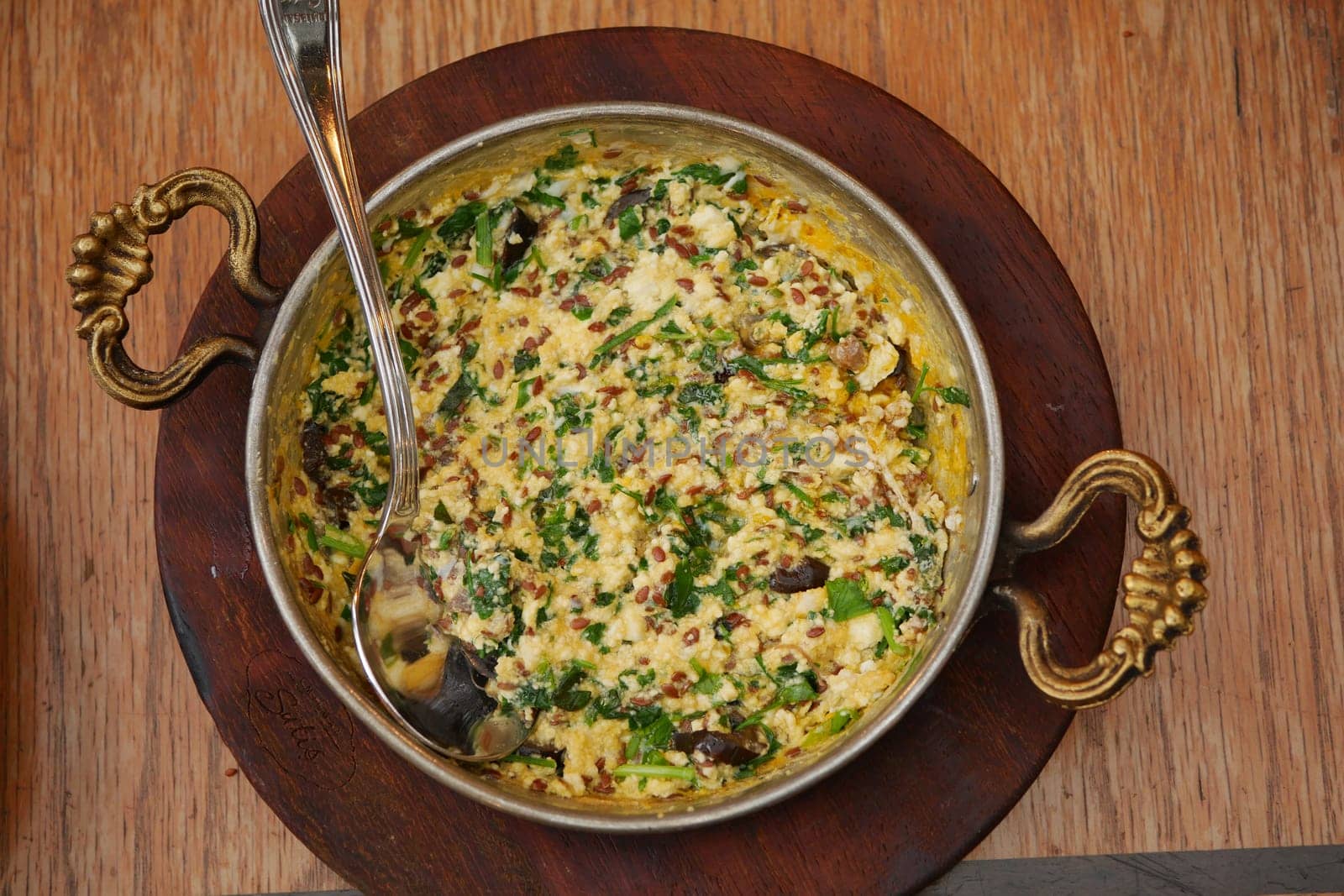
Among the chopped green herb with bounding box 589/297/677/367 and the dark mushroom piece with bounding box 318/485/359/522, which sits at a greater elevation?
the chopped green herb with bounding box 589/297/677/367

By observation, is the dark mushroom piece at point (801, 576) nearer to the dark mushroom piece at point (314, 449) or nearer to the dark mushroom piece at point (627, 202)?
the dark mushroom piece at point (627, 202)

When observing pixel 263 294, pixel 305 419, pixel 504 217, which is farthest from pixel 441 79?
pixel 305 419

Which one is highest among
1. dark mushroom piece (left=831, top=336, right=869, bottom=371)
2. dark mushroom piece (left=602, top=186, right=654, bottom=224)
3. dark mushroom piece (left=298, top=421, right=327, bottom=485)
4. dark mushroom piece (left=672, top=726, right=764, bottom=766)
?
dark mushroom piece (left=602, top=186, right=654, bottom=224)

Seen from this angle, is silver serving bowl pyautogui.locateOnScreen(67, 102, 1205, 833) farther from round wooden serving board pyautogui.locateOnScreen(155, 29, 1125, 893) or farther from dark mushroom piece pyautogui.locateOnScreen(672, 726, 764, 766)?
round wooden serving board pyautogui.locateOnScreen(155, 29, 1125, 893)

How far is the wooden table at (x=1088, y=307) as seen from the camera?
8.17ft

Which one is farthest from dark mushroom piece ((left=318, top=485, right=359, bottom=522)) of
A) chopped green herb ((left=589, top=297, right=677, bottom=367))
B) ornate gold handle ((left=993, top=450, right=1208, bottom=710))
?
ornate gold handle ((left=993, top=450, right=1208, bottom=710))

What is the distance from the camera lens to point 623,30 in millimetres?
2281

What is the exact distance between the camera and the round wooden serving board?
7.04 feet

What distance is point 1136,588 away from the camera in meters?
1.74

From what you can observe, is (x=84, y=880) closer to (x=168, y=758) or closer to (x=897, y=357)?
(x=168, y=758)

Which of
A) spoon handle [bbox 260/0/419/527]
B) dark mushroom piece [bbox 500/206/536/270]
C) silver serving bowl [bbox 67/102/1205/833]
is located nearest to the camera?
silver serving bowl [bbox 67/102/1205/833]

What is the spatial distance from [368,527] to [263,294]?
53 cm

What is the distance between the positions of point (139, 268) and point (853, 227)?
1381 millimetres

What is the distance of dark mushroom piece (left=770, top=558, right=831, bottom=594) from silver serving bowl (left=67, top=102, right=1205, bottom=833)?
24 cm
